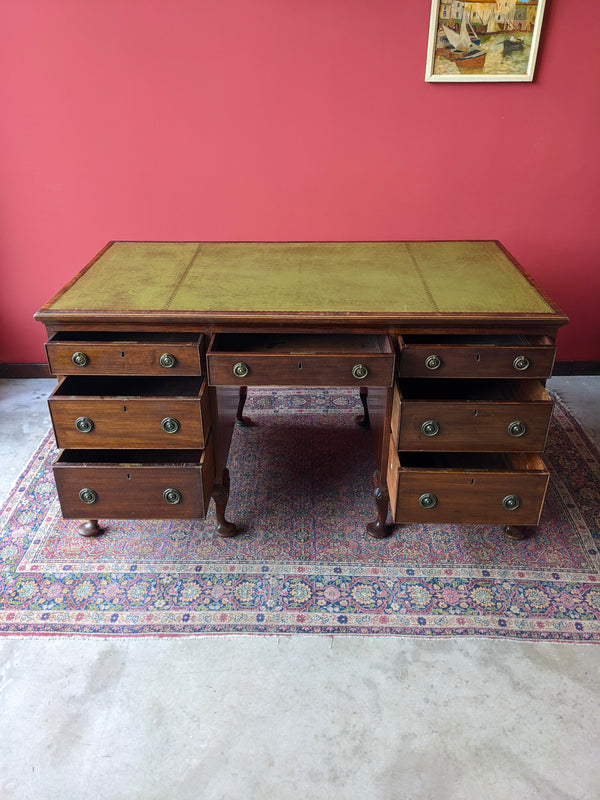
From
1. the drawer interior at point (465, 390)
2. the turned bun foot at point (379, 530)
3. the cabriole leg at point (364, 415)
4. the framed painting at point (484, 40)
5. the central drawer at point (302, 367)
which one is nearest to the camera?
the central drawer at point (302, 367)

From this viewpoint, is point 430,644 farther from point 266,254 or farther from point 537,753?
point 266,254

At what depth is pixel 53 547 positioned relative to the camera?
216cm

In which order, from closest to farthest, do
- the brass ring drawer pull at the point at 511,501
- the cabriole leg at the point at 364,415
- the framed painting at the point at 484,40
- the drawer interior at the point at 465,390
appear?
the brass ring drawer pull at the point at 511,501 → the drawer interior at the point at 465,390 → the framed painting at the point at 484,40 → the cabriole leg at the point at 364,415

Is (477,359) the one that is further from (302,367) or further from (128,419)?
(128,419)

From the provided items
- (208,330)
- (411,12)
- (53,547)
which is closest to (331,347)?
(208,330)

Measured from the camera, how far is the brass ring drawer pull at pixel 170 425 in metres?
1.90

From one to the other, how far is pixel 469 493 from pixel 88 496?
114 centimetres

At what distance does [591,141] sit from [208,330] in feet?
6.22

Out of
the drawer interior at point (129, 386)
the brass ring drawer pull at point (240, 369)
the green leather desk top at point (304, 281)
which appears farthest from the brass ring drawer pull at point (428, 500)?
the drawer interior at point (129, 386)

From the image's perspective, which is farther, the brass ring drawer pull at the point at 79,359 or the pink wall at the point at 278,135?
the pink wall at the point at 278,135

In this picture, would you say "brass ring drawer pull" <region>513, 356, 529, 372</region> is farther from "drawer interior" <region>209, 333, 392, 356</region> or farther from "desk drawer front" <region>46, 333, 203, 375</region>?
"desk drawer front" <region>46, 333, 203, 375</region>

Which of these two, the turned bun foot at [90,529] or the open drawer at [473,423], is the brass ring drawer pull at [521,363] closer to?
the open drawer at [473,423]

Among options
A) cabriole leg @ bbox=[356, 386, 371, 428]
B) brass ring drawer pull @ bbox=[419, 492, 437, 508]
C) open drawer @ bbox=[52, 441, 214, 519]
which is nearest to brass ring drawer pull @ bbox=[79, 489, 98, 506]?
open drawer @ bbox=[52, 441, 214, 519]

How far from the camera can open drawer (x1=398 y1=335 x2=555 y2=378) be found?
→ 5.98ft
